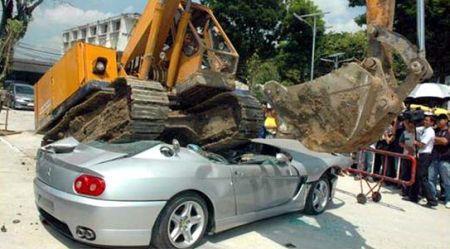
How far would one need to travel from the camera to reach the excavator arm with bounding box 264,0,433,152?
4.59 m

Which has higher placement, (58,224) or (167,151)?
(167,151)

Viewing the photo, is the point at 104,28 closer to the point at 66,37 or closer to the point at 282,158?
the point at 66,37

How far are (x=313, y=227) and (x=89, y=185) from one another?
3215mm

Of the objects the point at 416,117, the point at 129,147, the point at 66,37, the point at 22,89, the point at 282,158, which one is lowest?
the point at 22,89

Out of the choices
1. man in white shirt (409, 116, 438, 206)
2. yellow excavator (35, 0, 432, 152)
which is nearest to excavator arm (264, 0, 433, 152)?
yellow excavator (35, 0, 432, 152)

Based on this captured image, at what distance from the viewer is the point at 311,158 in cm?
709

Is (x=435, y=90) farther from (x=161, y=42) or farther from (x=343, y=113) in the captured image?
(x=343, y=113)

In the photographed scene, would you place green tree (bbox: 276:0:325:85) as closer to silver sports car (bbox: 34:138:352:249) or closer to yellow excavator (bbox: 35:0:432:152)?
yellow excavator (bbox: 35:0:432:152)

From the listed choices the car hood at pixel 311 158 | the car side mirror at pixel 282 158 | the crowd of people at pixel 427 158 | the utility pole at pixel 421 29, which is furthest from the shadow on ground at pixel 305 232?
the crowd of people at pixel 427 158

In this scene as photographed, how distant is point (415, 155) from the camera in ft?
31.5

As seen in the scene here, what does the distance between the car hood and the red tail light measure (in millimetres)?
3042

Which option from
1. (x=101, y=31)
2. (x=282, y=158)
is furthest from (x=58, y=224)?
(x=101, y=31)

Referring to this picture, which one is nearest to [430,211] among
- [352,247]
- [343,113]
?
[352,247]

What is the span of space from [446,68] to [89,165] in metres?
20.6
